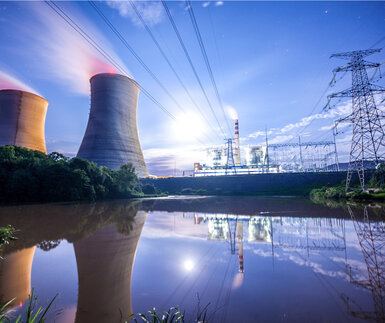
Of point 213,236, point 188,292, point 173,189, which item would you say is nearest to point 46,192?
point 213,236

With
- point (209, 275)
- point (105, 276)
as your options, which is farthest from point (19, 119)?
point (209, 275)

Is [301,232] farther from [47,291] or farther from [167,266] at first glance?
[47,291]

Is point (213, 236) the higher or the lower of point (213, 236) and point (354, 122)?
the lower

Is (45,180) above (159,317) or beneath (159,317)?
Result: above

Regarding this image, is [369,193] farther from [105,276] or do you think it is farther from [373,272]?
[105,276]

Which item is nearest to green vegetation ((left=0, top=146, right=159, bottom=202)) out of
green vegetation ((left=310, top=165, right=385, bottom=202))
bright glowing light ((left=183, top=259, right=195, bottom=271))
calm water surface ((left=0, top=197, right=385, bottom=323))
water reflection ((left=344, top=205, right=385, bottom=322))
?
calm water surface ((left=0, top=197, right=385, bottom=323))

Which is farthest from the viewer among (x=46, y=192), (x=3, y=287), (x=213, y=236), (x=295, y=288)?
(x=46, y=192)
